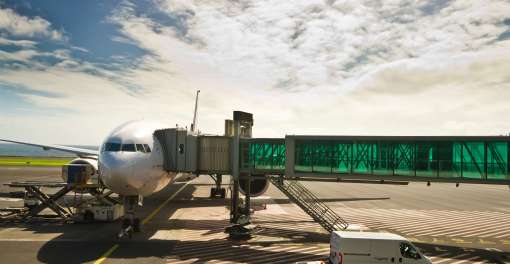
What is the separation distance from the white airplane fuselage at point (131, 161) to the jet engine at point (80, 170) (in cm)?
782

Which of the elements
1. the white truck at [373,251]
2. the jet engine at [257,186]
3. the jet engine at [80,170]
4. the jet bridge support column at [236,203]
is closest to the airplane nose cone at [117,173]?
the jet bridge support column at [236,203]

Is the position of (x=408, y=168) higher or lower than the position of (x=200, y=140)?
lower

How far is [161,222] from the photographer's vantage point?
103ft

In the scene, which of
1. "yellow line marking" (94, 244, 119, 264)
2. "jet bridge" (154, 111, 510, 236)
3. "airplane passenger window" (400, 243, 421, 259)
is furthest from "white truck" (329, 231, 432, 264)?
"yellow line marking" (94, 244, 119, 264)

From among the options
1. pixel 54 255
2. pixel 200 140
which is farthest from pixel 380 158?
pixel 54 255

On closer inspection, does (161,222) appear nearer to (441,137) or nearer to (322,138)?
(322,138)

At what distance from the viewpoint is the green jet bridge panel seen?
2403 centimetres

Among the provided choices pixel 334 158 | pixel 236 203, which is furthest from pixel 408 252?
pixel 236 203

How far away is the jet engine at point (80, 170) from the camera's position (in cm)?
3181

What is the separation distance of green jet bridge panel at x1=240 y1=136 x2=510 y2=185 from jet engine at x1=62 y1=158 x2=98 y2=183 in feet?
46.6

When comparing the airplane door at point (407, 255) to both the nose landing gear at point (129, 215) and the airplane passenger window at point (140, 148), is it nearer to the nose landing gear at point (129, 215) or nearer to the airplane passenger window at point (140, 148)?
the nose landing gear at point (129, 215)

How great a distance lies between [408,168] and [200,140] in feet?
50.9

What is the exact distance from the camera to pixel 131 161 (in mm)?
24344

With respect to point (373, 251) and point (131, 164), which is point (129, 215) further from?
point (373, 251)
